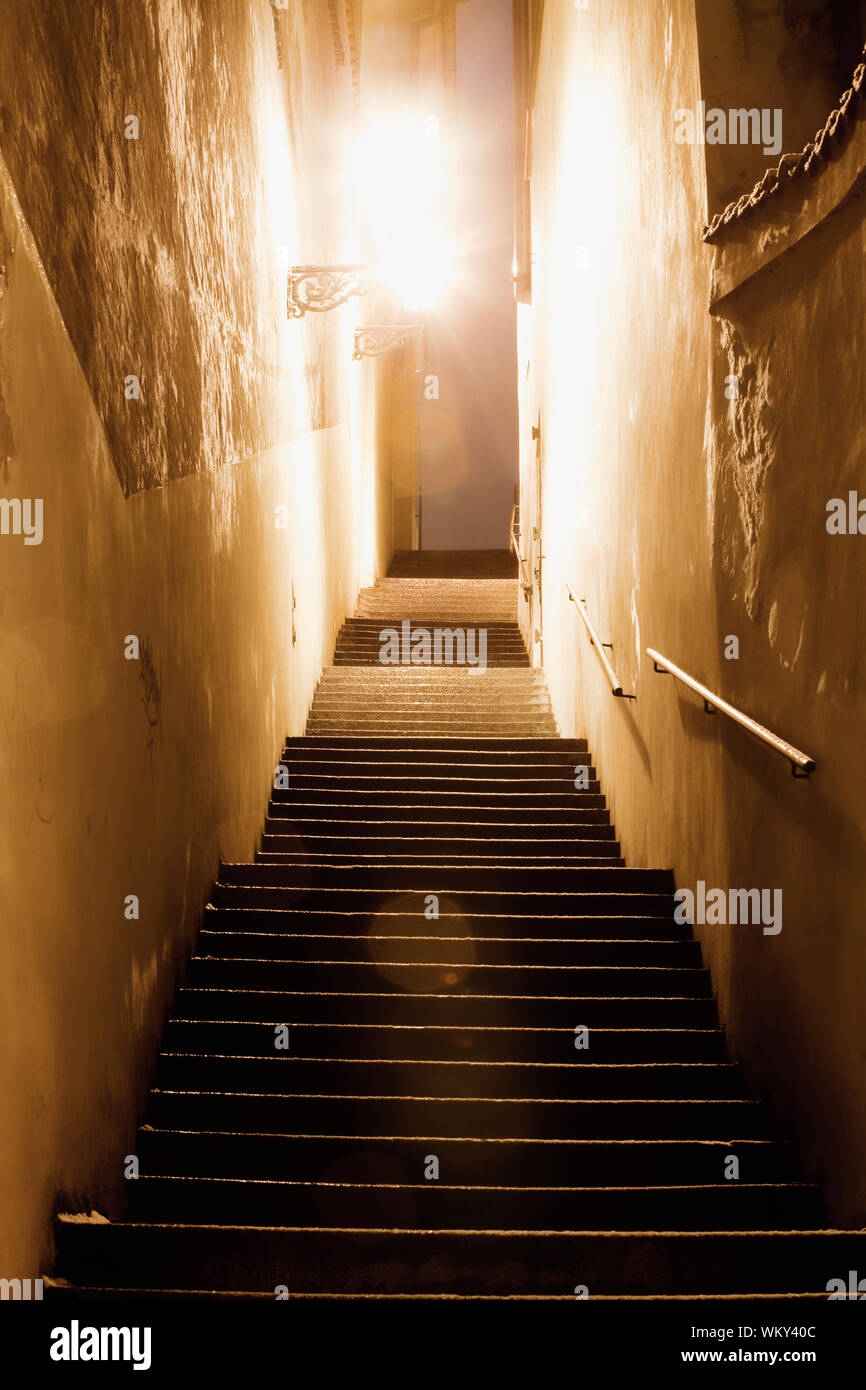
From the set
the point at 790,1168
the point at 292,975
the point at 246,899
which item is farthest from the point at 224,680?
the point at 790,1168

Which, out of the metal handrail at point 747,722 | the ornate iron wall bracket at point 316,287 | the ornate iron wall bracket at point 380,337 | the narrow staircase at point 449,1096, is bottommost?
the narrow staircase at point 449,1096

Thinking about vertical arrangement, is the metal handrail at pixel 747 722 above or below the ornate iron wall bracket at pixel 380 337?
below

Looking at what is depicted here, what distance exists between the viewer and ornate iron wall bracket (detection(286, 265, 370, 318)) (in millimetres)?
7152

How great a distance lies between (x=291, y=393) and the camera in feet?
24.4

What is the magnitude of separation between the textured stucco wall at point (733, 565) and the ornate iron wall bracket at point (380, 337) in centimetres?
438

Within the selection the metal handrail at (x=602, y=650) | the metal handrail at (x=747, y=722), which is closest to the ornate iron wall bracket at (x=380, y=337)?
the metal handrail at (x=602, y=650)

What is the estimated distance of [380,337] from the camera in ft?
44.6

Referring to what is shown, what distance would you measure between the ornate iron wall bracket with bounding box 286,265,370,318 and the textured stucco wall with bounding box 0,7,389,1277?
1445mm

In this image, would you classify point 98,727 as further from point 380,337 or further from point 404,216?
point 380,337

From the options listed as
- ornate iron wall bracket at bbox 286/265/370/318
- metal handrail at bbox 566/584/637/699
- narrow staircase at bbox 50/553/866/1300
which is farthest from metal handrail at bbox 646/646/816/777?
ornate iron wall bracket at bbox 286/265/370/318

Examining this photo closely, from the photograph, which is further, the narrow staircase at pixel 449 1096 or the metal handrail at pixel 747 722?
the metal handrail at pixel 747 722

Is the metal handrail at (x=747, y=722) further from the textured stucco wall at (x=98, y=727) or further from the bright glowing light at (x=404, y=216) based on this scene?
the bright glowing light at (x=404, y=216)

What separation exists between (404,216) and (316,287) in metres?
2.13

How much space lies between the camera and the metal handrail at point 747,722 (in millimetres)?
2693
